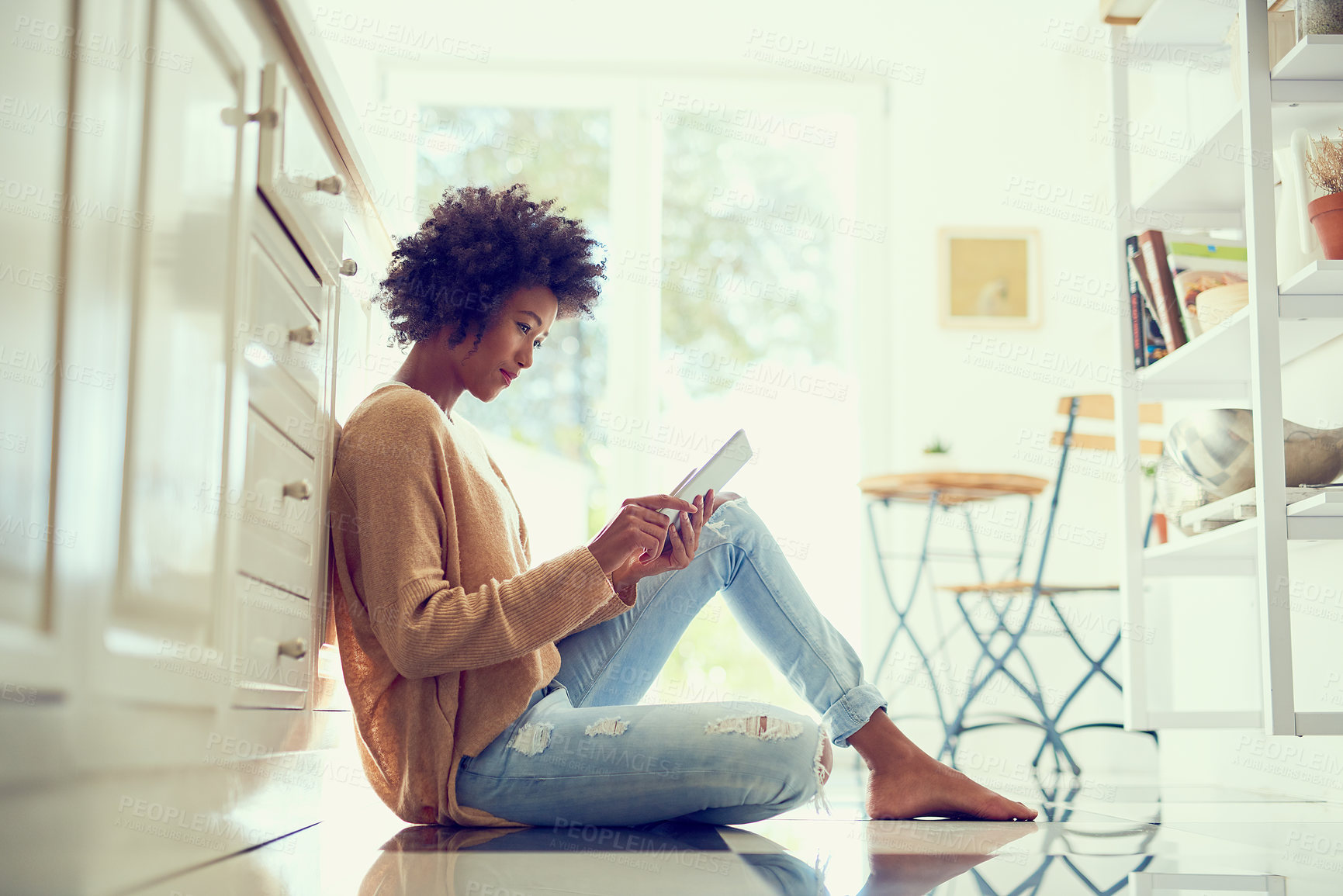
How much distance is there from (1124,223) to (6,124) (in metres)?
2.25

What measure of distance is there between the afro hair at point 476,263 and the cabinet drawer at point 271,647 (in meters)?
0.47

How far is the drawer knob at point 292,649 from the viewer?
1245 millimetres

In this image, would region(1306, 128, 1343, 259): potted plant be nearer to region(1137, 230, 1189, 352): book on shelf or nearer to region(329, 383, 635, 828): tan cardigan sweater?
region(1137, 230, 1189, 352): book on shelf

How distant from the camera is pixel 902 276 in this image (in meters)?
4.02

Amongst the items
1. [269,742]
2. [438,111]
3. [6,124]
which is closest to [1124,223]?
[269,742]

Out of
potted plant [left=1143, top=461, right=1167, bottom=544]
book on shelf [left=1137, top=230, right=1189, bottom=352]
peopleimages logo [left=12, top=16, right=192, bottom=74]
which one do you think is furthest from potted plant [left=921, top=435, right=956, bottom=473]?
peopleimages logo [left=12, top=16, right=192, bottom=74]

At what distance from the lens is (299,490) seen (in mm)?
1248

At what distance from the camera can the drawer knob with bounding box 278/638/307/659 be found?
125cm

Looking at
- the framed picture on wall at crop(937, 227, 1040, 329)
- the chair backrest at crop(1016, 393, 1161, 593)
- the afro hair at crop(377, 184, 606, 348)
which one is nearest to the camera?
the afro hair at crop(377, 184, 606, 348)

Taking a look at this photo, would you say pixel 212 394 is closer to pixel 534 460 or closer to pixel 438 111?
pixel 534 460

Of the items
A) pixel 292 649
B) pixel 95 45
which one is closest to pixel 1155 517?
pixel 292 649

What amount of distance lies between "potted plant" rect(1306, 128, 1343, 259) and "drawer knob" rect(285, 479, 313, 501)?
1.46 metres

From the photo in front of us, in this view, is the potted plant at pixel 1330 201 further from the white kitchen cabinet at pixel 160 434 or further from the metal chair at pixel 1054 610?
the white kitchen cabinet at pixel 160 434

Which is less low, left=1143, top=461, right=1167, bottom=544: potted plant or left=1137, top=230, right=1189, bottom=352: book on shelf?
left=1137, top=230, right=1189, bottom=352: book on shelf
